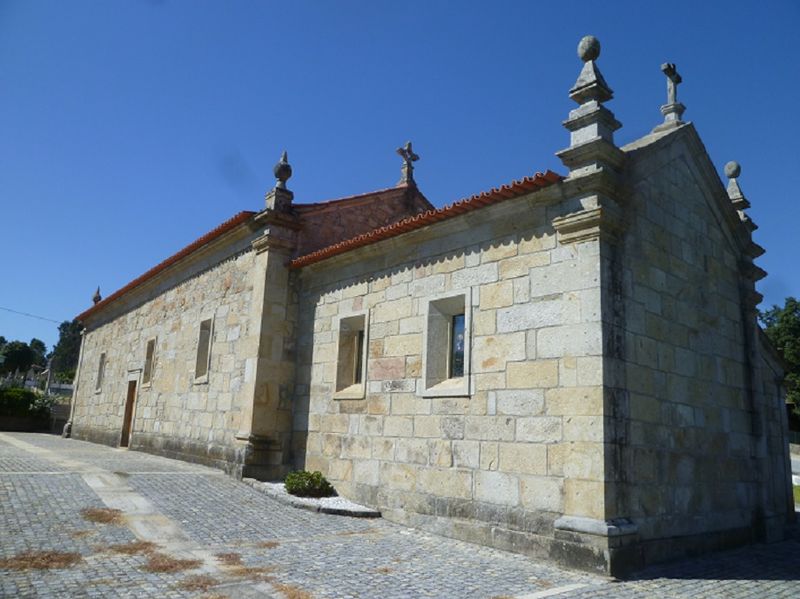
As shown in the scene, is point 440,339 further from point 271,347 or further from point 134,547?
point 134,547

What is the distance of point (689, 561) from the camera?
704 cm

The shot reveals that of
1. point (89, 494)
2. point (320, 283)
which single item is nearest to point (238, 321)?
point (320, 283)

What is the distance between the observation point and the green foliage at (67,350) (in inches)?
3059

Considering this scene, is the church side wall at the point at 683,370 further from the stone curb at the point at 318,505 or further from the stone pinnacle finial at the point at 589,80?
the stone curb at the point at 318,505

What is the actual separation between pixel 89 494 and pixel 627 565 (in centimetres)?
697

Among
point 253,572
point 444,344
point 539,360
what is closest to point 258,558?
point 253,572

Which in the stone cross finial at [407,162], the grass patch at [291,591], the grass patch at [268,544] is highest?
the stone cross finial at [407,162]

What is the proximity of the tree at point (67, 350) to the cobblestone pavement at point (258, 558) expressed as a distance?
77.5 m

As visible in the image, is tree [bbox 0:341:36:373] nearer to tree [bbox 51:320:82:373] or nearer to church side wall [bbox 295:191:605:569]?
tree [bbox 51:320:82:373]

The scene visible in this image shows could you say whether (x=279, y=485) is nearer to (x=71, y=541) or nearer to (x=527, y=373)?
(x=71, y=541)

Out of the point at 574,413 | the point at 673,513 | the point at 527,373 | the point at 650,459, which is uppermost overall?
the point at 527,373

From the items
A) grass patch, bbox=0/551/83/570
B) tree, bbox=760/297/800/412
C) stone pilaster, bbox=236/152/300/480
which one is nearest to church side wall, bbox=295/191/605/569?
stone pilaster, bbox=236/152/300/480

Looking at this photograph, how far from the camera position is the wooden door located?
1773cm

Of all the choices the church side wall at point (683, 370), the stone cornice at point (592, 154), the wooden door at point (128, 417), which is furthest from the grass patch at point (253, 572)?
the wooden door at point (128, 417)
